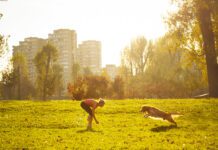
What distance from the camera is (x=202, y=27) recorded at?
106 feet

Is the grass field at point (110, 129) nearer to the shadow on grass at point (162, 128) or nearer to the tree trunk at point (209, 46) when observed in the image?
the shadow on grass at point (162, 128)

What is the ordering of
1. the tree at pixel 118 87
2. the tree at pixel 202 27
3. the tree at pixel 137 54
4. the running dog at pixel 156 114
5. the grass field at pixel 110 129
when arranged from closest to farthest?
the grass field at pixel 110 129, the running dog at pixel 156 114, the tree at pixel 202 27, the tree at pixel 118 87, the tree at pixel 137 54

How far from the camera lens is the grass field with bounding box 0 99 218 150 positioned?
1316 centimetres

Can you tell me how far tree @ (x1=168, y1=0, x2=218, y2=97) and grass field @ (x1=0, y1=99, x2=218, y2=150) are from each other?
6280 mm

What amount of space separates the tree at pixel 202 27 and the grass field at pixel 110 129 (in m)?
6.28

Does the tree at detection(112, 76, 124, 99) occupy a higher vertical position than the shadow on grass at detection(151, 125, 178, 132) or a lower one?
higher

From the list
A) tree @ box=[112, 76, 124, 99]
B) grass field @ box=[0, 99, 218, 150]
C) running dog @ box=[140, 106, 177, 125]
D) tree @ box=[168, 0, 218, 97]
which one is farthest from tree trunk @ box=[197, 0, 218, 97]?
tree @ box=[112, 76, 124, 99]

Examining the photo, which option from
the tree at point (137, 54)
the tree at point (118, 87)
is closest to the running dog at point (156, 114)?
the tree at point (118, 87)

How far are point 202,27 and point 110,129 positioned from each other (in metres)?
19.4

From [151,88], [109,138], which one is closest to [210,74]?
[109,138]

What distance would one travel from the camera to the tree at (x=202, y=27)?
3162cm

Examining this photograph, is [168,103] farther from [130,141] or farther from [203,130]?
[130,141]

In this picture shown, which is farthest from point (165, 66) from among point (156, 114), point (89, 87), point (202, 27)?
point (156, 114)

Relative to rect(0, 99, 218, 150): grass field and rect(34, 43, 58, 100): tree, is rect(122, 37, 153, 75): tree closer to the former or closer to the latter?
rect(34, 43, 58, 100): tree
